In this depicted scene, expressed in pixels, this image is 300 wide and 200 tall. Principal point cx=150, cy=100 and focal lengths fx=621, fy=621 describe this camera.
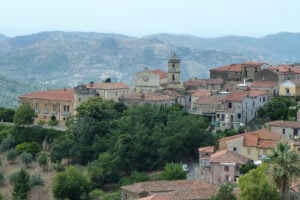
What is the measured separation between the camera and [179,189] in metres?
47.5

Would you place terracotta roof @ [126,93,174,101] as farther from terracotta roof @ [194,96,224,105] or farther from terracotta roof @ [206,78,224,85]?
terracotta roof @ [206,78,224,85]

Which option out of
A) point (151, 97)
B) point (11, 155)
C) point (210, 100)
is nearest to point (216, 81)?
point (151, 97)

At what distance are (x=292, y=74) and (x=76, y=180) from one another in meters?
31.8

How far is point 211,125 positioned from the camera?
66938 mm

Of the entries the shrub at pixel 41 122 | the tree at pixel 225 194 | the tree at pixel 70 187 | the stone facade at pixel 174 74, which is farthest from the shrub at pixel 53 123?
the tree at pixel 225 194

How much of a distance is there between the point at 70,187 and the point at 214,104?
A: 19.5 meters

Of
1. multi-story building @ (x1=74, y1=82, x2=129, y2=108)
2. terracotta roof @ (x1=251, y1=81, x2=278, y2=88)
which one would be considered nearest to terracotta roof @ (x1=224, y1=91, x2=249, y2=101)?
terracotta roof @ (x1=251, y1=81, x2=278, y2=88)

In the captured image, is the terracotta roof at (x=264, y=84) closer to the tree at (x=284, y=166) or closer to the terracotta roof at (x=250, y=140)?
the terracotta roof at (x=250, y=140)

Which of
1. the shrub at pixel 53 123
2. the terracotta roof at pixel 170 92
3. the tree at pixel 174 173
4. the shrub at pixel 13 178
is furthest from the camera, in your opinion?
the shrub at pixel 53 123

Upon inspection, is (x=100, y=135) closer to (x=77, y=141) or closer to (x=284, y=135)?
(x=77, y=141)

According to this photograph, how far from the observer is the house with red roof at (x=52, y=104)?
262 ft

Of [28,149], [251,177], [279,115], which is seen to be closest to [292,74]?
[279,115]

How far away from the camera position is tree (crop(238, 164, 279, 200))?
3700cm

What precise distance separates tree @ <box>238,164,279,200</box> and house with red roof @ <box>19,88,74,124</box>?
1681 inches
